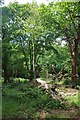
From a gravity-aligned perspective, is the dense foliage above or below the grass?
above

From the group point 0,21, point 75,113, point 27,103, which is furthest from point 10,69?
point 75,113

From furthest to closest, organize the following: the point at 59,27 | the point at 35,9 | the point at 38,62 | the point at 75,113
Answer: the point at 38,62, the point at 35,9, the point at 59,27, the point at 75,113

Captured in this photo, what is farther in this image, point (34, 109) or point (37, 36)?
point (37, 36)

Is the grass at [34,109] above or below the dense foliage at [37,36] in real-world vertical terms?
below

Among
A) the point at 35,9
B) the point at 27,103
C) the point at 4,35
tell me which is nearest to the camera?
the point at 27,103

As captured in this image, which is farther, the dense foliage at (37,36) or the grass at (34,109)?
the dense foliage at (37,36)

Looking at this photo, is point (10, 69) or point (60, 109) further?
point (10, 69)

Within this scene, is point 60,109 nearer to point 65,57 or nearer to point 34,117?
point 34,117

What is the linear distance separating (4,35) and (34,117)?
18.2 m

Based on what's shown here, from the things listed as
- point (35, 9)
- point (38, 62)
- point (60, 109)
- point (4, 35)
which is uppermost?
point (35, 9)

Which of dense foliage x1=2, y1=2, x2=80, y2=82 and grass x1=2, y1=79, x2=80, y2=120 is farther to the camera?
dense foliage x1=2, y1=2, x2=80, y2=82

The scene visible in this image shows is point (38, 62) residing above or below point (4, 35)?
below

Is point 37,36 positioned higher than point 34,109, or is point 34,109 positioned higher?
point 37,36

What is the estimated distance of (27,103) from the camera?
12023 millimetres
